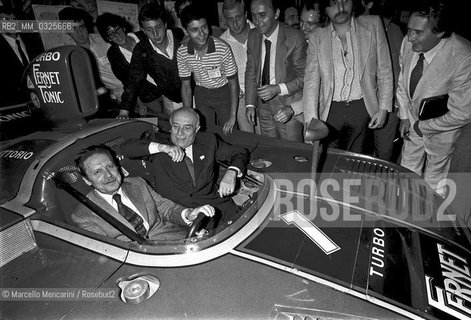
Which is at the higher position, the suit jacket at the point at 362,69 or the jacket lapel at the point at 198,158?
the suit jacket at the point at 362,69

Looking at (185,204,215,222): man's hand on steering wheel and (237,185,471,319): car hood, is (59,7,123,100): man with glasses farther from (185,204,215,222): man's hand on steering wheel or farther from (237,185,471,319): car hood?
(237,185,471,319): car hood

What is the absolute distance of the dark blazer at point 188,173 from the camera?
7.40ft

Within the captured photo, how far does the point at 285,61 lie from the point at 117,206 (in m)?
2.09

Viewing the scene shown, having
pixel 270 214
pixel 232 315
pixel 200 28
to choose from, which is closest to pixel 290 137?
pixel 200 28

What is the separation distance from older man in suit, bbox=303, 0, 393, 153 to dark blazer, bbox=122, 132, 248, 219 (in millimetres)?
1061

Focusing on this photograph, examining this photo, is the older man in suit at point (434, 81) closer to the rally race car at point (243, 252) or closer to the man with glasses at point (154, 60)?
the rally race car at point (243, 252)

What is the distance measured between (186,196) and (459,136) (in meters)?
2.26

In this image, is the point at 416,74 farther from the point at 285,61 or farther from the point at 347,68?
the point at 285,61

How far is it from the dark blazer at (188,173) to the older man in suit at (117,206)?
182mm

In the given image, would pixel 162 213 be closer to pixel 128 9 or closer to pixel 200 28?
pixel 200 28

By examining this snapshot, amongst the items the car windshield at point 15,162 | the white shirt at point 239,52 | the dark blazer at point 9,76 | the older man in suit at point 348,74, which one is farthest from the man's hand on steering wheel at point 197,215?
the dark blazer at point 9,76

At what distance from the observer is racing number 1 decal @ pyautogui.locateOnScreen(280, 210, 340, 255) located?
1640mm

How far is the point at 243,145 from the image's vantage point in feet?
9.39

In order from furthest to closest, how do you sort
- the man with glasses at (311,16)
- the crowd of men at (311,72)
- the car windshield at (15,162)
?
the man with glasses at (311,16), the crowd of men at (311,72), the car windshield at (15,162)
